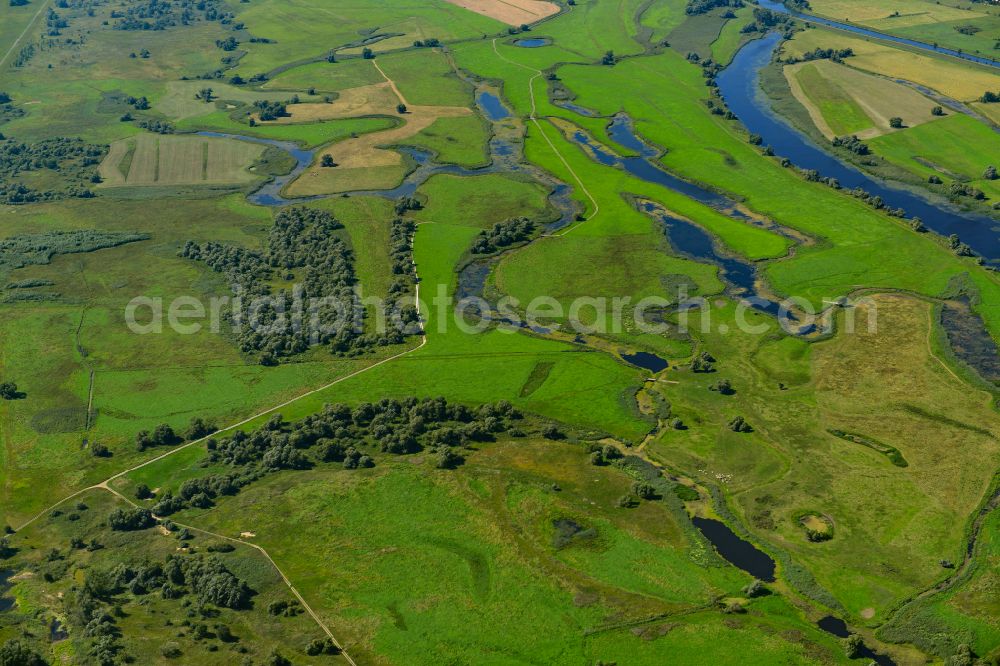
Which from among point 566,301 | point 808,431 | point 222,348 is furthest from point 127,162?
point 808,431

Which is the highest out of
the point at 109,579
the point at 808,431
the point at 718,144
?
the point at 718,144

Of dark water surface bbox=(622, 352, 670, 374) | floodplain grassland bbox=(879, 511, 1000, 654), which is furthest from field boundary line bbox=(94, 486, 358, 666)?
dark water surface bbox=(622, 352, 670, 374)

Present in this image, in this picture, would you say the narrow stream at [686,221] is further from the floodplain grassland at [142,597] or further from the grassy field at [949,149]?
the floodplain grassland at [142,597]

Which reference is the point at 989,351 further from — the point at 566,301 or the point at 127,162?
the point at 127,162

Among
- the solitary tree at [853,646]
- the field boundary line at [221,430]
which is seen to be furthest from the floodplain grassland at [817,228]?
the solitary tree at [853,646]

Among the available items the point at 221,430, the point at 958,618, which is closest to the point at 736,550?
the point at 958,618

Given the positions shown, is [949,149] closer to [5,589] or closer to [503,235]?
[503,235]
